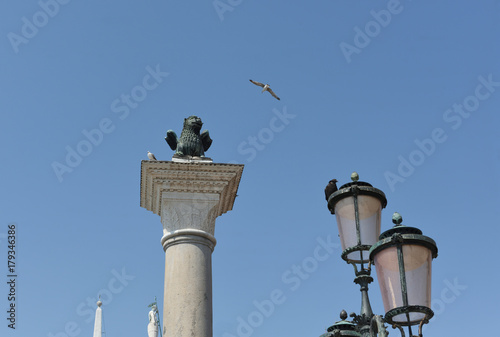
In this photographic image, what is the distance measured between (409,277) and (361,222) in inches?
58.6

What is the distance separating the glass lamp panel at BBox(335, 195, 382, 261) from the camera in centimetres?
614

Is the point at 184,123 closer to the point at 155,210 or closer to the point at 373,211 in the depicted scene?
the point at 155,210

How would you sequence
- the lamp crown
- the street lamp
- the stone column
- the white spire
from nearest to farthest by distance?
the street lamp < the lamp crown < the stone column < the white spire

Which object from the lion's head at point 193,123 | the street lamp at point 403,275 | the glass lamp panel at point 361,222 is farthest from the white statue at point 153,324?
the street lamp at point 403,275

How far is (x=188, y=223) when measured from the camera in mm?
8711

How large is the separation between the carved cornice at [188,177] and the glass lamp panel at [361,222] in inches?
112

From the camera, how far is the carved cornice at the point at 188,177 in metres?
8.89

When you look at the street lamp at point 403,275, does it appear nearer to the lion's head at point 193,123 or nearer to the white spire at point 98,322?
the lion's head at point 193,123

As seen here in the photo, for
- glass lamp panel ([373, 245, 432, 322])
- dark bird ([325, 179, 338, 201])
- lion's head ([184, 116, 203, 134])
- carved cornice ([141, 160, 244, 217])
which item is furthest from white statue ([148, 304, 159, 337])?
glass lamp panel ([373, 245, 432, 322])

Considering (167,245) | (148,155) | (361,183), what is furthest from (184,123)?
(361,183)

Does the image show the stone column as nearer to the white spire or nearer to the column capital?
the column capital

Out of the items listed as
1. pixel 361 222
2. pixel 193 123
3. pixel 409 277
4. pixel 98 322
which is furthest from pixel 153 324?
pixel 409 277

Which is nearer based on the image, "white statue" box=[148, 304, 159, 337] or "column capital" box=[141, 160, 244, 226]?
"column capital" box=[141, 160, 244, 226]

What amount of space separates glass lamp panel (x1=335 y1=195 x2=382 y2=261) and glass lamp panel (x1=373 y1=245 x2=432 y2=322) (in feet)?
4.07
